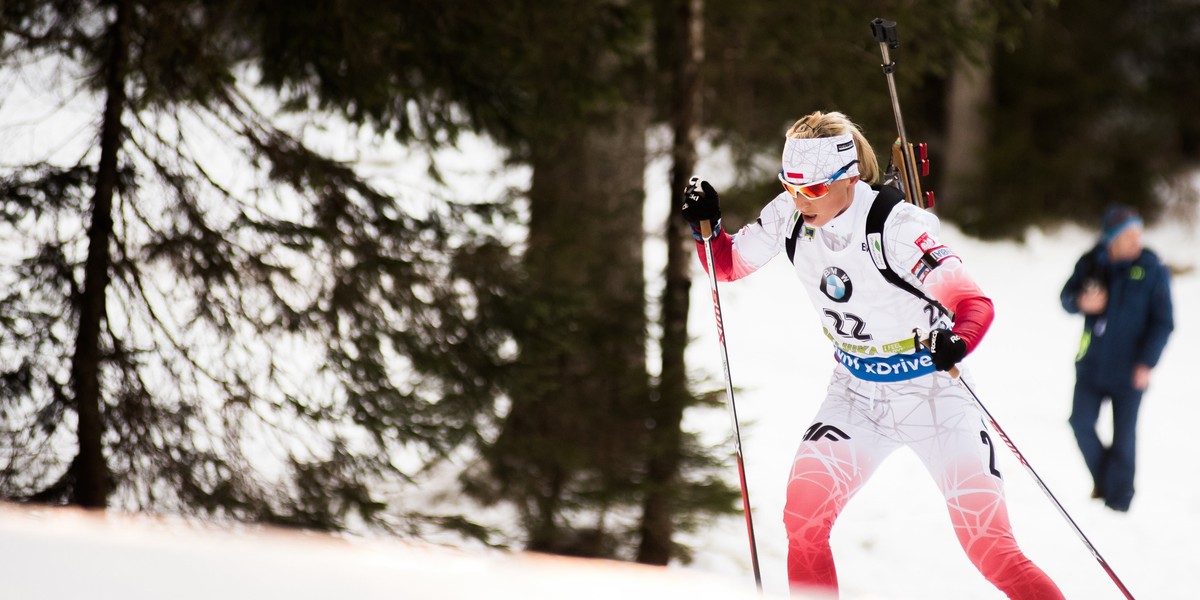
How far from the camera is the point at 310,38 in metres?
5.24

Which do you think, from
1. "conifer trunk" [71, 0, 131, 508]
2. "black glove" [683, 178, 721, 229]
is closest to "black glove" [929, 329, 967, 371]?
"black glove" [683, 178, 721, 229]

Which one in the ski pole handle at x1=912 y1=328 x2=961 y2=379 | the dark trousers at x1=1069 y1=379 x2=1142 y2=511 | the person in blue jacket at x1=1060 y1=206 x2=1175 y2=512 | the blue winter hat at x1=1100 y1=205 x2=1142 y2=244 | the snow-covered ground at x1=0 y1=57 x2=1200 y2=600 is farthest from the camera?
the dark trousers at x1=1069 y1=379 x2=1142 y2=511

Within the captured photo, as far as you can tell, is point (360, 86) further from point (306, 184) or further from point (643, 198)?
point (643, 198)

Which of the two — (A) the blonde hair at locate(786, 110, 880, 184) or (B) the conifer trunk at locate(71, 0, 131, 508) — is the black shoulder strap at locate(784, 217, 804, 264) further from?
(B) the conifer trunk at locate(71, 0, 131, 508)

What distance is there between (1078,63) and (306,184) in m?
12.8

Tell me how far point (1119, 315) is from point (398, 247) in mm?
4068

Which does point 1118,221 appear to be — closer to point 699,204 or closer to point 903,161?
point 903,161

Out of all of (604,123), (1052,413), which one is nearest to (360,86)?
(604,123)

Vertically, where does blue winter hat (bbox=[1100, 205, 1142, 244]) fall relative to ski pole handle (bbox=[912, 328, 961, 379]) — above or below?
above

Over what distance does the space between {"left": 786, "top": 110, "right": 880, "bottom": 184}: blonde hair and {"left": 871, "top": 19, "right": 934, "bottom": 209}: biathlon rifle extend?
0.50 feet

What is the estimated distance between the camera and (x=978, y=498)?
284 centimetres

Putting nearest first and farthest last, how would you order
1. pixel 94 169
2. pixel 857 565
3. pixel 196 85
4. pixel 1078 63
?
pixel 196 85 < pixel 94 169 < pixel 857 565 < pixel 1078 63

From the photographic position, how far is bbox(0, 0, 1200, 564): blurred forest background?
513 cm

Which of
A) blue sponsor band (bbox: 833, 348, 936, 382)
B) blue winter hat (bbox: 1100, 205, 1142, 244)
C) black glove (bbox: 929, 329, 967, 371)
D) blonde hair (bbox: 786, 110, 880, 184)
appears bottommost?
black glove (bbox: 929, 329, 967, 371)
